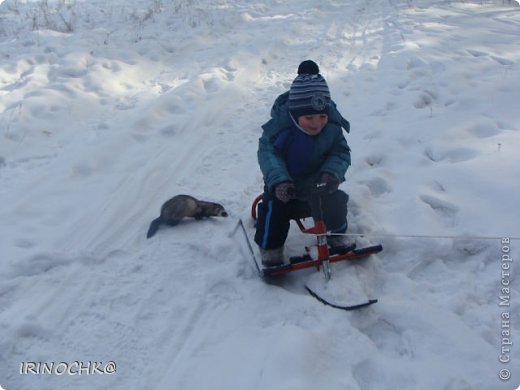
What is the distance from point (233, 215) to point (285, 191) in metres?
1.00

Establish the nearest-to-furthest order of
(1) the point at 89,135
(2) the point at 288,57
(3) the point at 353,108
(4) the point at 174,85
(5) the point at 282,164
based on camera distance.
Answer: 1. (5) the point at 282,164
2. (1) the point at 89,135
3. (3) the point at 353,108
4. (4) the point at 174,85
5. (2) the point at 288,57

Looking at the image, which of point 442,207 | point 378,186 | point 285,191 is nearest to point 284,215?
point 285,191

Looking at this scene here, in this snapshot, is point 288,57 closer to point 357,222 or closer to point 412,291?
point 357,222

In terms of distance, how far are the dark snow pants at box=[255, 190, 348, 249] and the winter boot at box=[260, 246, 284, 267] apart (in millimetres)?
30

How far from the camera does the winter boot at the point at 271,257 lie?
337cm

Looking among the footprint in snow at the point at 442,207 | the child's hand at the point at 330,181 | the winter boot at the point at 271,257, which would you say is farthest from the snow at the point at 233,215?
the child's hand at the point at 330,181

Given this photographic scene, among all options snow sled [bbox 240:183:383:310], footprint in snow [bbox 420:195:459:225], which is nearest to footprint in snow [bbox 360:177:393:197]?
footprint in snow [bbox 420:195:459:225]

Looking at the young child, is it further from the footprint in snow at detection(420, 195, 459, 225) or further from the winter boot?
the footprint in snow at detection(420, 195, 459, 225)

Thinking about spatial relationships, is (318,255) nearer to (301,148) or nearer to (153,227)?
(301,148)

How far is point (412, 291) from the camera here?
10.1 ft

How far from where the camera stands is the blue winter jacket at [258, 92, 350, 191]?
11.2 ft

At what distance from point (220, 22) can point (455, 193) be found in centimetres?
706

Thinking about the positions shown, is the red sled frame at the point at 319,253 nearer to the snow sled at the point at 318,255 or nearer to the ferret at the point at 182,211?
the snow sled at the point at 318,255

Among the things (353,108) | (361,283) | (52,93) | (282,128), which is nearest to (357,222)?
(361,283)
